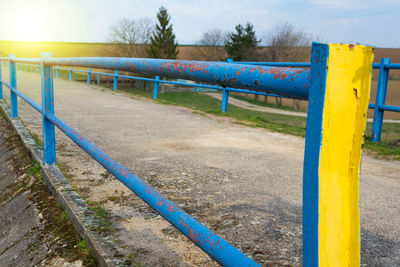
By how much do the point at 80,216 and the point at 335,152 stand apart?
1.73 m

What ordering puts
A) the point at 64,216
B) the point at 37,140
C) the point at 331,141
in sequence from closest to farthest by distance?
the point at 331,141 < the point at 64,216 < the point at 37,140

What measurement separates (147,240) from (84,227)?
0.36m

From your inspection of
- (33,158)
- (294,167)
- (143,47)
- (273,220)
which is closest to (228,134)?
(294,167)

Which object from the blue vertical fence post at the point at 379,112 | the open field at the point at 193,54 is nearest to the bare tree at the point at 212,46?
the open field at the point at 193,54

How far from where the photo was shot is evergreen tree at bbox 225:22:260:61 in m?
48.0

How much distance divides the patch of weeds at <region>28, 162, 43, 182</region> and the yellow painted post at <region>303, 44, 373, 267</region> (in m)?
2.77

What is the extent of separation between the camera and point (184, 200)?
246 centimetres

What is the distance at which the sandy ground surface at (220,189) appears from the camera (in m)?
1.84

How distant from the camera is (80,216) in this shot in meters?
2.10

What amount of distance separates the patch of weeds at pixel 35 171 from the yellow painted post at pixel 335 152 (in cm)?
277

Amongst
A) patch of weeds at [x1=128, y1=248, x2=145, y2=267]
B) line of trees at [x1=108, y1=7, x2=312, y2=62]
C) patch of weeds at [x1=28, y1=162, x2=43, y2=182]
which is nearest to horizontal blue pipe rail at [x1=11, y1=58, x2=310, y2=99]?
patch of weeds at [x1=128, y1=248, x2=145, y2=267]

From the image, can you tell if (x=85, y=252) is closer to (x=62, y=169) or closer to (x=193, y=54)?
(x=62, y=169)

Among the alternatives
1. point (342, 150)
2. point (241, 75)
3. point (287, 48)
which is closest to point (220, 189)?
point (241, 75)

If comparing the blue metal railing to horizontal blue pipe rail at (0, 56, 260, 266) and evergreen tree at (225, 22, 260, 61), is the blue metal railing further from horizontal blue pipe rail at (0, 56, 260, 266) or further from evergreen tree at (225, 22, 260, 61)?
evergreen tree at (225, 22, 260, 61)
